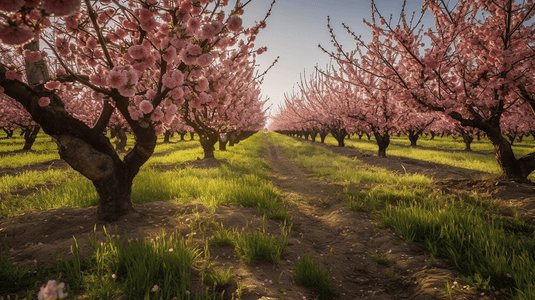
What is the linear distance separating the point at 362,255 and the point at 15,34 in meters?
4.24

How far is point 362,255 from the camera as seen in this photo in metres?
3.47

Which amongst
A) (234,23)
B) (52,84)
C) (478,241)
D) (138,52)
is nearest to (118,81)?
(138,52)

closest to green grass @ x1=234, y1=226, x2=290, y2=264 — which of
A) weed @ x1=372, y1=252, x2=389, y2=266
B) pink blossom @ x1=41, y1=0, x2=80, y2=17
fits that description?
weed @ x1=372, y1=252, x2=389, y2=266

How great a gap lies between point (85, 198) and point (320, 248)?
4.53 meters

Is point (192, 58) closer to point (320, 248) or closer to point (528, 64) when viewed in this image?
point (320, 248)

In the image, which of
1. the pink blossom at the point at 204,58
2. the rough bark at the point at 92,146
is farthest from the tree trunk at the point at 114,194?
the pink blossom at the point at 204,58

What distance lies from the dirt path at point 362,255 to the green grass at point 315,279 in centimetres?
14

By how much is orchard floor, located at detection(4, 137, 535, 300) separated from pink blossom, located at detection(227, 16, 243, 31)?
2.72m

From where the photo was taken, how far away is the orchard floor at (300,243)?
2.55 metres

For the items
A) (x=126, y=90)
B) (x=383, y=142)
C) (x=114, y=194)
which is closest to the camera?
(x=126, y=90)

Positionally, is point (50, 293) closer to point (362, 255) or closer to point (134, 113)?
point (134, 113)

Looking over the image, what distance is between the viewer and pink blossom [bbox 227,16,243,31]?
331cm

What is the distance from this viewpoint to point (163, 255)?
98.2 inches

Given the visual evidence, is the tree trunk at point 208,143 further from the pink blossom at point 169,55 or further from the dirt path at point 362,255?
the pink blossom at point 169,55
